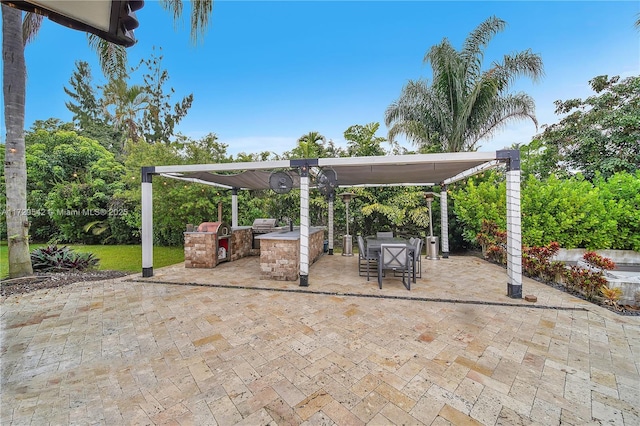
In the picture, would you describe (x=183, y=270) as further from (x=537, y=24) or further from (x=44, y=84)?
(x=44, y=84)

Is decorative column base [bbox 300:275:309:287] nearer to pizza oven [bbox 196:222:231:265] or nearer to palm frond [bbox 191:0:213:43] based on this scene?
pizza oven [bbox 196:222:231:265]

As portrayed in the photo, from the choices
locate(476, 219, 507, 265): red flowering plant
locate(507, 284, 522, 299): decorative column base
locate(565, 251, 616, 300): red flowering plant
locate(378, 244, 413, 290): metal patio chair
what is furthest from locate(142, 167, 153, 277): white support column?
locate(476, 219, 507, 265): red flowering plant

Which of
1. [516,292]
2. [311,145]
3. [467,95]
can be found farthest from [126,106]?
[516,292]

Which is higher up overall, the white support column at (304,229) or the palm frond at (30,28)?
the palm frond at (30,28)

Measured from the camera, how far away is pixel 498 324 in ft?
12.2

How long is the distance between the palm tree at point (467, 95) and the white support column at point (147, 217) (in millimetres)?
9820

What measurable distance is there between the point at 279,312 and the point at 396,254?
8.89ft

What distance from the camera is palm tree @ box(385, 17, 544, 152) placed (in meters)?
9.93

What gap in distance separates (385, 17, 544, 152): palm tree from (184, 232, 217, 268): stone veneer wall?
9.13 meters

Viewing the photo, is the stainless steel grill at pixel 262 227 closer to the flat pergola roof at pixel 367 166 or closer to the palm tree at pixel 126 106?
the flat pergola roof at pixel 367 166

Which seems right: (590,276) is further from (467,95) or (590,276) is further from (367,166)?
(467,95)

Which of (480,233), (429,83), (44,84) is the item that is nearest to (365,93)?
(429,83)

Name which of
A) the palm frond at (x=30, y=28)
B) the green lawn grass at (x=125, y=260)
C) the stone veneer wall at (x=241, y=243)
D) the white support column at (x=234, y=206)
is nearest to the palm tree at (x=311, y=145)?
the white support column at (x=234, y=206)

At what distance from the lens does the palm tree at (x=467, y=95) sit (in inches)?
391
